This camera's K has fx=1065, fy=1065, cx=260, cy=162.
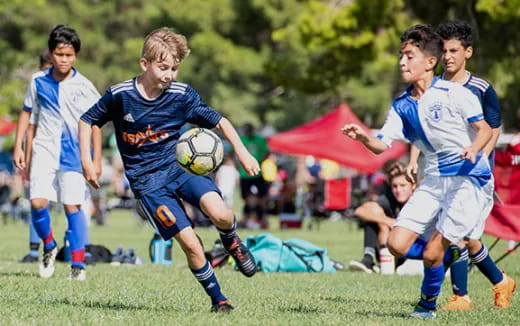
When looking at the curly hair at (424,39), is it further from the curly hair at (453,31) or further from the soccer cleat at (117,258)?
the soccer cleat at (117,258)

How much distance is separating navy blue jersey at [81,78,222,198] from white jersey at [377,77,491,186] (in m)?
1.42

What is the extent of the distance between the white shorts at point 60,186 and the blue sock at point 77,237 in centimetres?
14

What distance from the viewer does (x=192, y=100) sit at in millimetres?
7383

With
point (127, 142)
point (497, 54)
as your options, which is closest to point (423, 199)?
point (127, 142)

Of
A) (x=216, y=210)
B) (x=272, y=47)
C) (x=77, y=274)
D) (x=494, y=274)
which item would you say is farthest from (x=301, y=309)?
(x=272, y=47)

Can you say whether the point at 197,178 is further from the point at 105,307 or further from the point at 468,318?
the point at 468,318

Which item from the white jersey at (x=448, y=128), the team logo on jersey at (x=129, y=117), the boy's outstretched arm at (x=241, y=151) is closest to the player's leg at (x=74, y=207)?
the team logo on jersey at (x=129, y=117)

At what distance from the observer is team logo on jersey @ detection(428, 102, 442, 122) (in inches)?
281

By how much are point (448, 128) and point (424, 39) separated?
2.14 feet

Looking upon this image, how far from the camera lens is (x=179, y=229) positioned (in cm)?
710

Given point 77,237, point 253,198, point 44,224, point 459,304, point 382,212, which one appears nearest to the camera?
point 459,304

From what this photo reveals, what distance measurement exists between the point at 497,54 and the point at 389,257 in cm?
1509

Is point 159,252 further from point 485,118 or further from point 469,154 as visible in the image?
point 469,154

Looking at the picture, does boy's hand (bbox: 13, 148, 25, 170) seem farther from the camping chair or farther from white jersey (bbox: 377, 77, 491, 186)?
the camping chair
